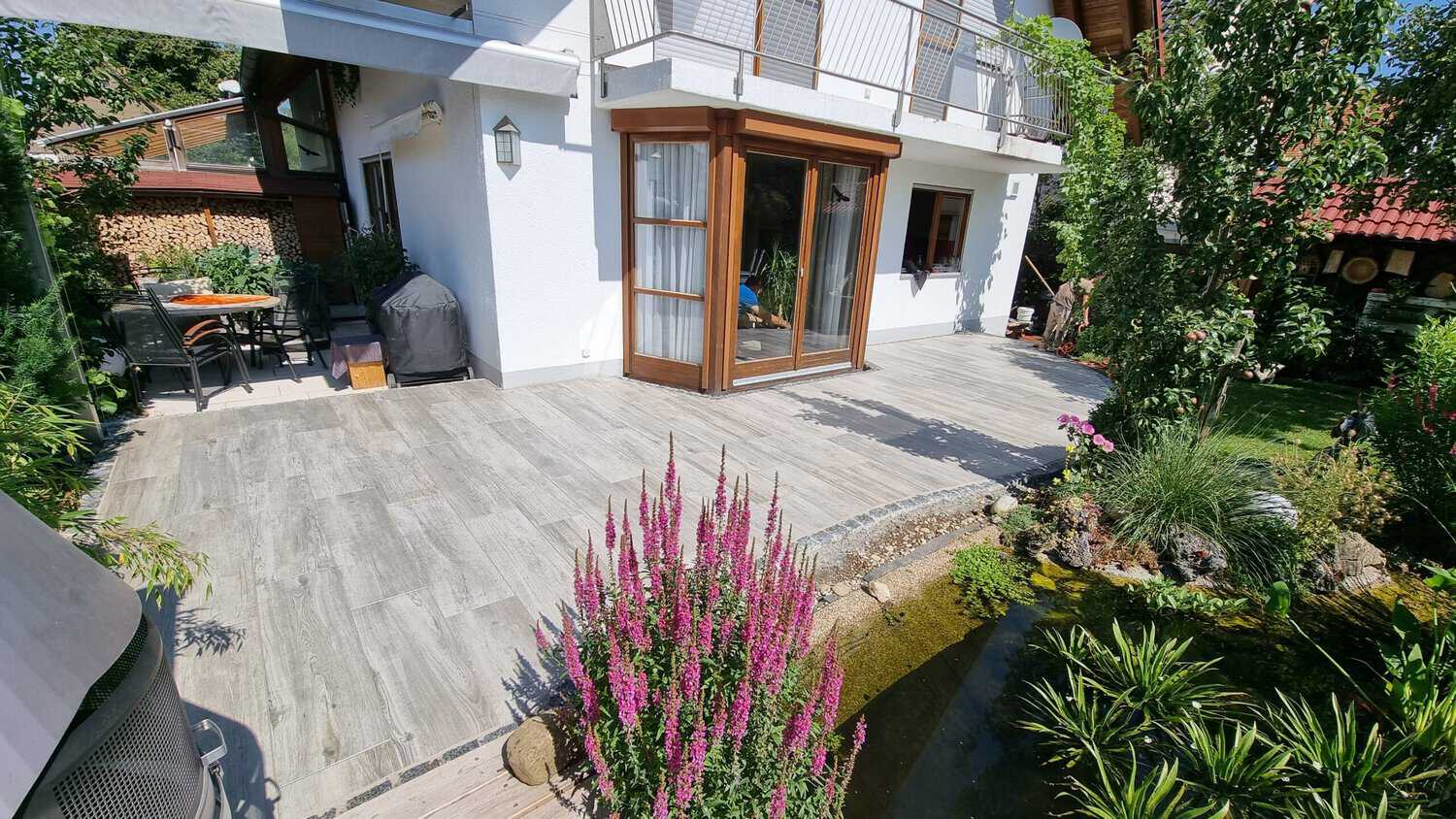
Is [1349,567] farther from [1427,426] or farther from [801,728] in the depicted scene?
[801,728]

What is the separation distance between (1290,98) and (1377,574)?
9.83 feet

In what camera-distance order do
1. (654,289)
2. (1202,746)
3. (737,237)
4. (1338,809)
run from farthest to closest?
(654,289) < (737,237) < (1202,746) < (1338,809)

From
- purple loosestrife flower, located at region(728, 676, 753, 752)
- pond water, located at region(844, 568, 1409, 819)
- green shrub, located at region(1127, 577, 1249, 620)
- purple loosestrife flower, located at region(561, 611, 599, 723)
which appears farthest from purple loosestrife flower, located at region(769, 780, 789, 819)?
green shrub, located at region(1127, 577, 1249, 620)

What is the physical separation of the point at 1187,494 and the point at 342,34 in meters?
6.78

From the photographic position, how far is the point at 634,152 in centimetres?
602

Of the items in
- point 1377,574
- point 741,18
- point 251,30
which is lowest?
point 1377,574

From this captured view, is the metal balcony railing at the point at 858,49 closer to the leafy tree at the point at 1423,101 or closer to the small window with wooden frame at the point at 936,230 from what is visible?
the small window with wooden frame at the point at 936,230

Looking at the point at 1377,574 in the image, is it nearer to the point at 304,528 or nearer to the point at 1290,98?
the point at 1290,98

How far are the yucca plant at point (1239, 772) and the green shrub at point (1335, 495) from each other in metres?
2.21

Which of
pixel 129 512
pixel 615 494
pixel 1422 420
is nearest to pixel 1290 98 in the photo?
pixel 1422 420

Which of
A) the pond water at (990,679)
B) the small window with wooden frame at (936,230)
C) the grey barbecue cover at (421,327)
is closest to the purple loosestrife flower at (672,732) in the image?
the pond water at (990,679)

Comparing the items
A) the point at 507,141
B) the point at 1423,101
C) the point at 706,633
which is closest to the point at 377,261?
the point at 507,141

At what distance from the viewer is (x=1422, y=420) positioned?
3.87 metres

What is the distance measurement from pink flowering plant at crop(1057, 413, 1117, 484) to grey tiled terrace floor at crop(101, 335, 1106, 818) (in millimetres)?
531
